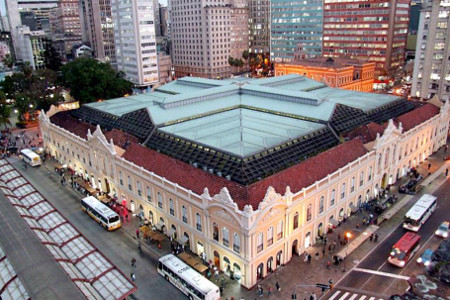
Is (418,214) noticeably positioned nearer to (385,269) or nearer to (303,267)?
(385,269)

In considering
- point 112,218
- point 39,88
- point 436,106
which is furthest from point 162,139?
point 39,88

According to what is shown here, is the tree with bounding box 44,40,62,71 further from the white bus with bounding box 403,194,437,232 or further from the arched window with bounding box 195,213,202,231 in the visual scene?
the white bus with bounding box 403,194,437,232

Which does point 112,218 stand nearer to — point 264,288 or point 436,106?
point 264,288

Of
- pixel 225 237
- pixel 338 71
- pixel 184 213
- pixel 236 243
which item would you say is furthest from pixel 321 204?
pixel 338 71

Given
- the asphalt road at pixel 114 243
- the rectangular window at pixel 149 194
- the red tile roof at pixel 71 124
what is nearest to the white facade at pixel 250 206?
the rectangular window at pixel 149 194

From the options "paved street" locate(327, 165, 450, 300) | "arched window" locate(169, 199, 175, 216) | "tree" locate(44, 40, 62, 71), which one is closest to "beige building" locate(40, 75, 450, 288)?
"arched window" locate(169, 199, 175, 216)

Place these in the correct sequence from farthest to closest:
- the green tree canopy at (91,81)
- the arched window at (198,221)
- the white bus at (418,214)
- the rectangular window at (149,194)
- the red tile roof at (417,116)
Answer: the green tree canopy at (91,81)
the red tile roof at (417,116)
the rectangular window at (149,194)
the white bus at (418,214)
the arched window at (198,221)

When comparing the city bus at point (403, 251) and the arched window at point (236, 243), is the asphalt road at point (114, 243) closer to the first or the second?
the arched window at point (236, 243)
